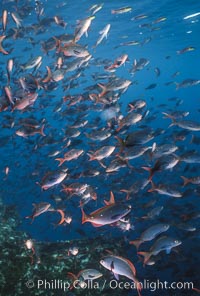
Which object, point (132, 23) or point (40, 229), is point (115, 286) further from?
point (132, 23)

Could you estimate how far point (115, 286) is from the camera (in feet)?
24.1

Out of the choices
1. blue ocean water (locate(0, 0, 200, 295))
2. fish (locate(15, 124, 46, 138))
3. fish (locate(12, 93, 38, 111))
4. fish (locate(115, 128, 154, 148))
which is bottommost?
blue ocean water (locate(0, 0, 200, 295))

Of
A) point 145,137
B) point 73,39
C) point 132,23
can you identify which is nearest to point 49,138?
point 73,39

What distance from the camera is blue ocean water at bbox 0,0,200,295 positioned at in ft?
28.7

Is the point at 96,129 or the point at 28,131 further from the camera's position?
the point at 96,129

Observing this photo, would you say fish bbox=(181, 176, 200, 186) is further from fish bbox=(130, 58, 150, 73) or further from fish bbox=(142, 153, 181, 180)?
fish bbox=(130, 58, 150, 73)

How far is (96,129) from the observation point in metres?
10.4

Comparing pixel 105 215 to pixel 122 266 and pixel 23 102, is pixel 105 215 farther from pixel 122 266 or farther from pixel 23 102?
pixel 23 102

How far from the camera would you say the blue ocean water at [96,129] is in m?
8.75

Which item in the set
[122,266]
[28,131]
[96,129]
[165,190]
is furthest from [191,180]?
[96,129]

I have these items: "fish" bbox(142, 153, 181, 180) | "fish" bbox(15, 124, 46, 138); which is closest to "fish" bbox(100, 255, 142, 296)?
"fish" bbox(142, 153, 181, 180)

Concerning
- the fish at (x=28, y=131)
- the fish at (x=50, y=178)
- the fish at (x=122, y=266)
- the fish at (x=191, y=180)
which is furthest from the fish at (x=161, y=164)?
the fish at (x=28, y=131)

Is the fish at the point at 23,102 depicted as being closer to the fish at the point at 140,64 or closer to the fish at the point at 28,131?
the fish at the point at 28,131

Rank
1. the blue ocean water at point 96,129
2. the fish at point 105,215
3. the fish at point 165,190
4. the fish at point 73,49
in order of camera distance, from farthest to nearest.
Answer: the blue ocean water at point 96,129
the fish at point 73,49
the fish at point 165,190
the fish at point 105,215
